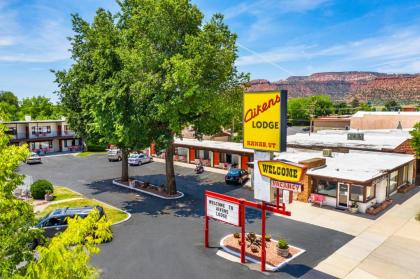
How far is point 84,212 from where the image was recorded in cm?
2116

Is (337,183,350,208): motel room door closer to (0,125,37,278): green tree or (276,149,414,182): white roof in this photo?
(276,149,414,182): white roof

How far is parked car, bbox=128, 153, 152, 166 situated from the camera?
47.5 meters

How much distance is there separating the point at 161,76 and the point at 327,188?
17249 mm

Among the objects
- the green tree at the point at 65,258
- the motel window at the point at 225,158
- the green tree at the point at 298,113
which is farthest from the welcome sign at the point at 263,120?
the green tree at the point at 298,113

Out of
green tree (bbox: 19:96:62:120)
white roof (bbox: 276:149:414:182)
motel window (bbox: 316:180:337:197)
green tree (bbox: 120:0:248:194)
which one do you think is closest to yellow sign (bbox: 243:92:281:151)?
green tree (bbox: 120:0:248:194)

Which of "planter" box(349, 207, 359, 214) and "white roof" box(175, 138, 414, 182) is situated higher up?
"white roof" box(175, 138, 414, 182)

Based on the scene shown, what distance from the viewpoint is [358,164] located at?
29.1 meters

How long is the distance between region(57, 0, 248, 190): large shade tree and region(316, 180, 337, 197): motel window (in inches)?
395

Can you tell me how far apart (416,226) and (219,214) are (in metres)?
14.6

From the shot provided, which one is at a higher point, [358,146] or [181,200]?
[358,146]

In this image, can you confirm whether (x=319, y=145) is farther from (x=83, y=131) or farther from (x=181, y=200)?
(x=83, y=131)

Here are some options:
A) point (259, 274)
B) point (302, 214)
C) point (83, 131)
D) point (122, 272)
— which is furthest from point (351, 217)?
point (83, 131)

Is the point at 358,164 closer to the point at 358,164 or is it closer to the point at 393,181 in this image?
the point at 358,164

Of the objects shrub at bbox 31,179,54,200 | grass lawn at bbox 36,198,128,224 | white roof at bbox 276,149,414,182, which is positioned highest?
white roof at bbox 276,149,414,182
